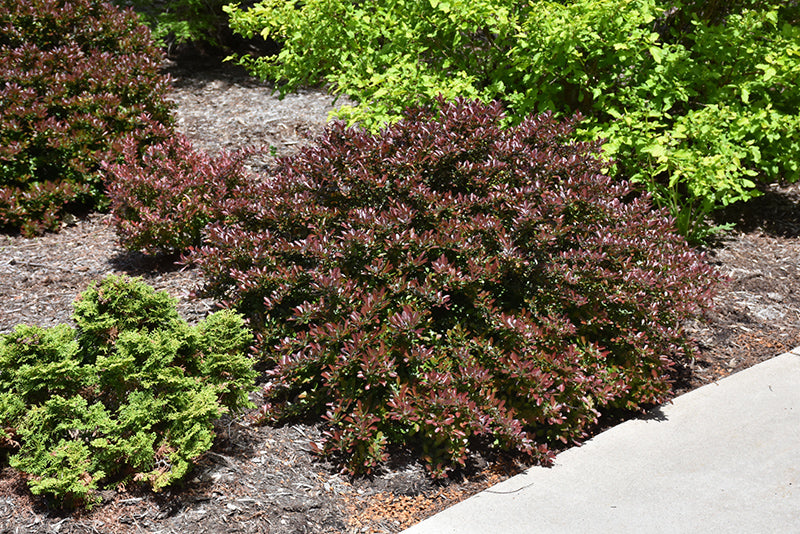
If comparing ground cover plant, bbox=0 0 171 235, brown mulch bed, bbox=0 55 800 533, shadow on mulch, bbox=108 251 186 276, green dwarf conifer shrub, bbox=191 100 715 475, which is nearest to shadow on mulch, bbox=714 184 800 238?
brown mulch bed, bbox=0 55 800 533

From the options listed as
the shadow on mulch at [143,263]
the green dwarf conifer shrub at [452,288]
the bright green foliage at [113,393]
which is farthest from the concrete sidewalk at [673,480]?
the shadow on mulch at [143,263]

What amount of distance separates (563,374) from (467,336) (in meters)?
0.52

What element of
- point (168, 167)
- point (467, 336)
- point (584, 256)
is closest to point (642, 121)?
point (584, 256)

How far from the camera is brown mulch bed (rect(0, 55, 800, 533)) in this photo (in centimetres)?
281

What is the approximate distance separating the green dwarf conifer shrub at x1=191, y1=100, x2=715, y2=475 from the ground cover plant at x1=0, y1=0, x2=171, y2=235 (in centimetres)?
225

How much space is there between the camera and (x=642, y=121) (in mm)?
5273

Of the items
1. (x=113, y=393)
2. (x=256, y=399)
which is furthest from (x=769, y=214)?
(x=113, y=393)

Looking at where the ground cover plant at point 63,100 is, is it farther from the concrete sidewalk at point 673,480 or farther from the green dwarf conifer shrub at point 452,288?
the concrete sidewalk at point 673,480

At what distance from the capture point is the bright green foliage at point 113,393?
2.83m

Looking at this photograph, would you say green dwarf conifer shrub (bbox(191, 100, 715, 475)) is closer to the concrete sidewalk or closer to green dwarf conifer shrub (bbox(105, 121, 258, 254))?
the concrete sidewalk

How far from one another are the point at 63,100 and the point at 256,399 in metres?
3.62

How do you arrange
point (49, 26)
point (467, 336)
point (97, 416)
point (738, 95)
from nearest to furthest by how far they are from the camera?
point (97, 416) → point (467, 336) → point (738, 95) → point (49, 26)

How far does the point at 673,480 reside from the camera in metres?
3.06

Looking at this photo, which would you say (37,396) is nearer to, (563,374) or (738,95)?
(563,374)
